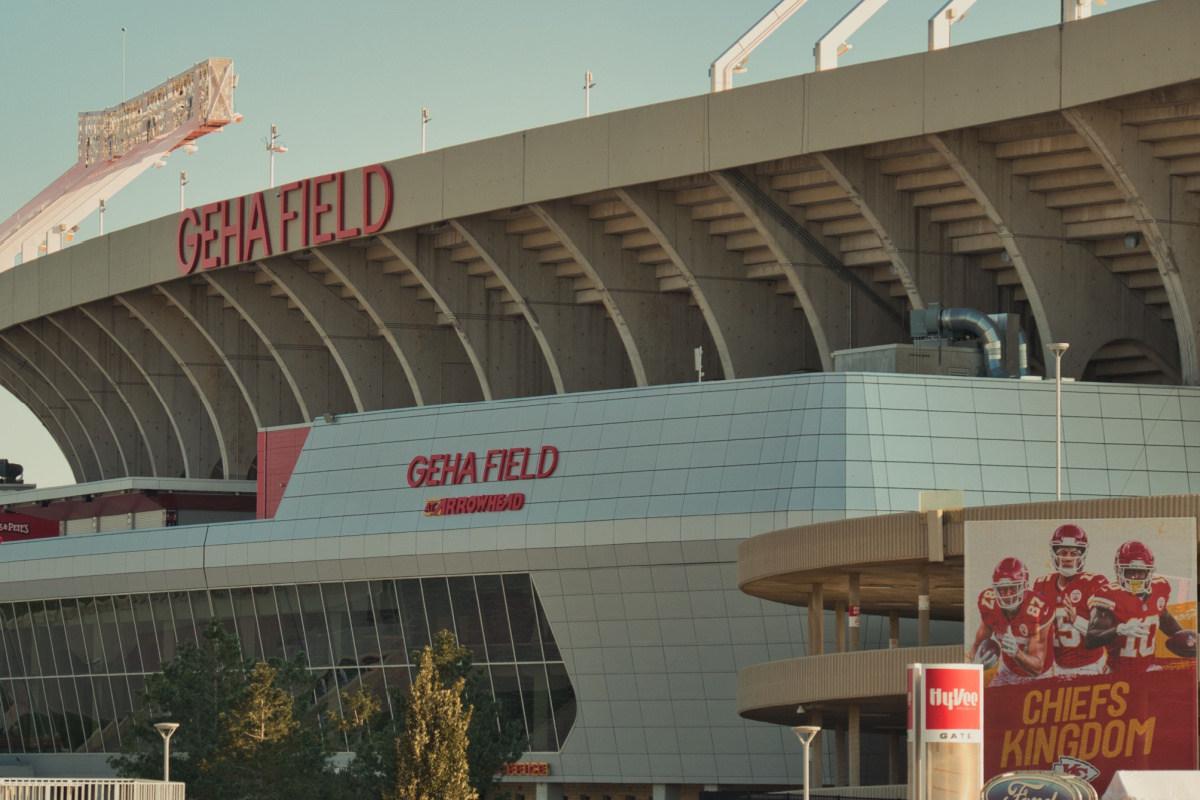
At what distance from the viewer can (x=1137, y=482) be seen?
4925 centimetres

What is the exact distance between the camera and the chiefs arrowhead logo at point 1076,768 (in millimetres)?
35531

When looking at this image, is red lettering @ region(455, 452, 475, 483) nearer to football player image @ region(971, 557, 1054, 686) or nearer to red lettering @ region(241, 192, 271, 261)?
red lettering @ region(241, 192, 271, 261)

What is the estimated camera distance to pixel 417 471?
182 ft

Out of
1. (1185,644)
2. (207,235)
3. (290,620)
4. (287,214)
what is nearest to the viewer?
(1185,644)

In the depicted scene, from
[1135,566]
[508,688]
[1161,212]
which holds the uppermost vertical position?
[1161,212]

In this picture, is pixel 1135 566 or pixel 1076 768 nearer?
pixel 1135 566

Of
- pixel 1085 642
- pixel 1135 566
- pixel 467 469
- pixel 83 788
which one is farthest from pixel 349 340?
pixel 1135 566

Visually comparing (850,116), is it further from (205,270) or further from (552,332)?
(205,270)

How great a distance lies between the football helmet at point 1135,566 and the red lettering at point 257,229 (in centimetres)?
3867

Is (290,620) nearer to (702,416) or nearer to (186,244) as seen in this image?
(702,416)

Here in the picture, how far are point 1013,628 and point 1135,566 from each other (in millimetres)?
2342

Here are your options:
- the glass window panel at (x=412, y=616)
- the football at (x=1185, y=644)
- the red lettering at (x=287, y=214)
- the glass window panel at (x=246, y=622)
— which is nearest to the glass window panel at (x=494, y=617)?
the glass window panel at (x=412, y=616)

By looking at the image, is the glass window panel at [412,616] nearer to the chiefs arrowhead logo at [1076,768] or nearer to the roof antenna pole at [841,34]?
the roof antenna pole at [841,34]

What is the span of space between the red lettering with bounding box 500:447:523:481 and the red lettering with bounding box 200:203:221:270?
20.9 meters
